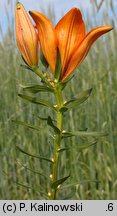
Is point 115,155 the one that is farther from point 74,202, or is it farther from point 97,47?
point 74,202

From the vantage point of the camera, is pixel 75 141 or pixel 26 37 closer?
pixel 26 37

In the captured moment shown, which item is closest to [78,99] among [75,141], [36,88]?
[36,88]

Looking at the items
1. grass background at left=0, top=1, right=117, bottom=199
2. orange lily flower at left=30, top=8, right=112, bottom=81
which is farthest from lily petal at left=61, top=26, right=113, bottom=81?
grass background at left=0, top=1, right=117, bottom=199

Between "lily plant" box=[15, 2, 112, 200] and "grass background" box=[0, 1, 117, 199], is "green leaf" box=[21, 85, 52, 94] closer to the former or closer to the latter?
"lily plant" box=[15, 2, 112, 200]

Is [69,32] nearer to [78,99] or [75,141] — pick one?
[78,99]

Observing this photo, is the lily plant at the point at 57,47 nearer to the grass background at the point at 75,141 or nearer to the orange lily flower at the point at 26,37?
the orange lily flower at the point at 26,37

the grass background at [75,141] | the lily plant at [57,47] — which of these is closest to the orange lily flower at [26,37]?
the lily plant at [57,47]
